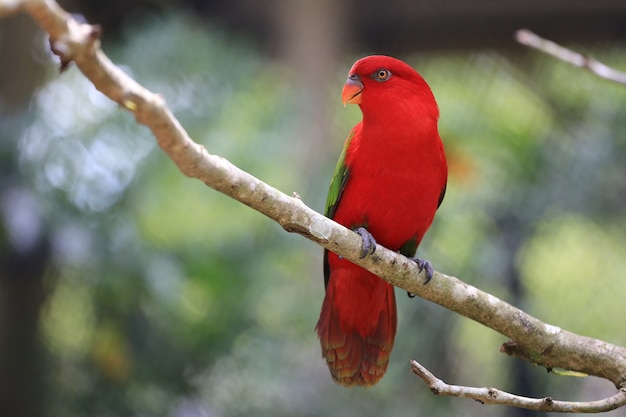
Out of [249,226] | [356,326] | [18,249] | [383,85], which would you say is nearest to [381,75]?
[383,85]

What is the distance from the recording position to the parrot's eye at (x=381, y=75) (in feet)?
8.34

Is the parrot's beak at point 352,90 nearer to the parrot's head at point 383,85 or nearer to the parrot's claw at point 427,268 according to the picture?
the parrot's head at point 383,85

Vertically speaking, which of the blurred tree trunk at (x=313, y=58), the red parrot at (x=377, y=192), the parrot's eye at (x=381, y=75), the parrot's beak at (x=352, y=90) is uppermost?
the blurred tree trunk at (x=313, y=58)

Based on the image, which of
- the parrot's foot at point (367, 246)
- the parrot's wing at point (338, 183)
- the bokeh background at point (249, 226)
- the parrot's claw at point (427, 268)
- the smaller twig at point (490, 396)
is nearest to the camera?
the smaller twig at point (490, 396)

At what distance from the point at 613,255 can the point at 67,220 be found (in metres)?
3.07

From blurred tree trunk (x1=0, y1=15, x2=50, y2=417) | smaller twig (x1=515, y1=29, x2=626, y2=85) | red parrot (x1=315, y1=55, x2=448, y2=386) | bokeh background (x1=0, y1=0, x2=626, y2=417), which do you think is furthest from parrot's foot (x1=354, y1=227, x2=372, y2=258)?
blurred tree trunk (x1=0, y1=15, x2=50, y2=417)

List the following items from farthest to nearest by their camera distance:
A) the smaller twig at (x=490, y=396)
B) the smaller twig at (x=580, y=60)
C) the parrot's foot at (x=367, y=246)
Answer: the smaller twig at (x=580, y=60) < the parrot's foot at (x=367, y=246) < the smaller twig at (x=490, y=396)

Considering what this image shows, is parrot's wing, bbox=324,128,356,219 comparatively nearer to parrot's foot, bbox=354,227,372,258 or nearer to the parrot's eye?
the parrot's eye

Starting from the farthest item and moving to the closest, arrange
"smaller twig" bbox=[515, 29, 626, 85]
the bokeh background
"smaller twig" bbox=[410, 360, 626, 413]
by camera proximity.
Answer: the bokeh background
"smaller twig" bbox=[515, 29, 626, 85]
"smaller twig" bbox=[410, 360, 626, 413]

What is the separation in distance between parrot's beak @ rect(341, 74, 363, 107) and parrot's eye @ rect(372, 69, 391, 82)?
0.18ft

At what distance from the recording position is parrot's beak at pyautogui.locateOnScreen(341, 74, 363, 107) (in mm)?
2531

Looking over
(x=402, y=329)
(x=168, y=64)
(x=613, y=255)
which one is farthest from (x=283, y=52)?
(x=613, y=255)

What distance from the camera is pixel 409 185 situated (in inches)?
96.7

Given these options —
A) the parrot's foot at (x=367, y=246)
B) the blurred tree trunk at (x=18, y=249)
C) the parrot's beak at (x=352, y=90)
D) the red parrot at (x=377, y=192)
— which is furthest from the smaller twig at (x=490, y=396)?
the blurred tree trunk at (x=18, y=249)
